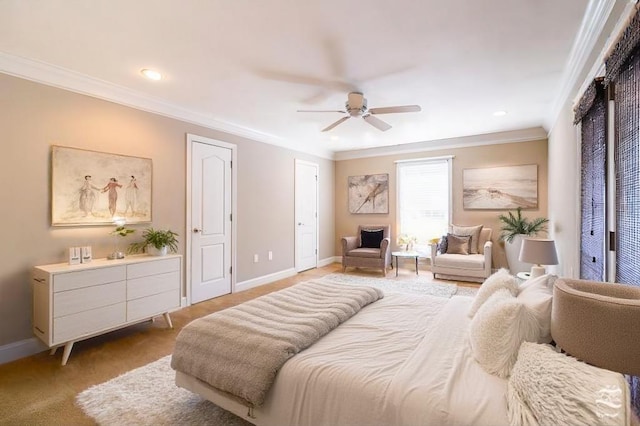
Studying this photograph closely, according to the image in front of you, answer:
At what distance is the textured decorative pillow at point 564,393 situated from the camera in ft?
2.77

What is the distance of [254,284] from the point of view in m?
4.92

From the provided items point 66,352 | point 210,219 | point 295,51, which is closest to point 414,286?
point 210,219

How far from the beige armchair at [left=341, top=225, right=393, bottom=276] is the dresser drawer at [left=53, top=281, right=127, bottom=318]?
12.3ft

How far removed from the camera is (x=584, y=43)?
89.9 inches

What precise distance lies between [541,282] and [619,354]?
93cm

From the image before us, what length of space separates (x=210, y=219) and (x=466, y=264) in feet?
13.4

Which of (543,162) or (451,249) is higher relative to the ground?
(543,162)

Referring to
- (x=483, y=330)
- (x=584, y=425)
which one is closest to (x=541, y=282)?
(x=483, y=330)

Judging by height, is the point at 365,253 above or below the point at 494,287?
below

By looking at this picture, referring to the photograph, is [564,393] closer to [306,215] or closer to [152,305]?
[152,305]

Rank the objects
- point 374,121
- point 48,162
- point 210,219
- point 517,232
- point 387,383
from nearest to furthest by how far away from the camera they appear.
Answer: point 387,383, point 48,162, point 374,121, point 210,219, point 517,232

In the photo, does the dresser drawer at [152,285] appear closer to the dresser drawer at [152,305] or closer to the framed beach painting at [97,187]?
the dresser drawer at [152,305]

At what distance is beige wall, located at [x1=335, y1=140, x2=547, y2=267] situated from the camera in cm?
A: 506

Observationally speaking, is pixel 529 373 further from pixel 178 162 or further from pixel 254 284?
pixel 254 284
